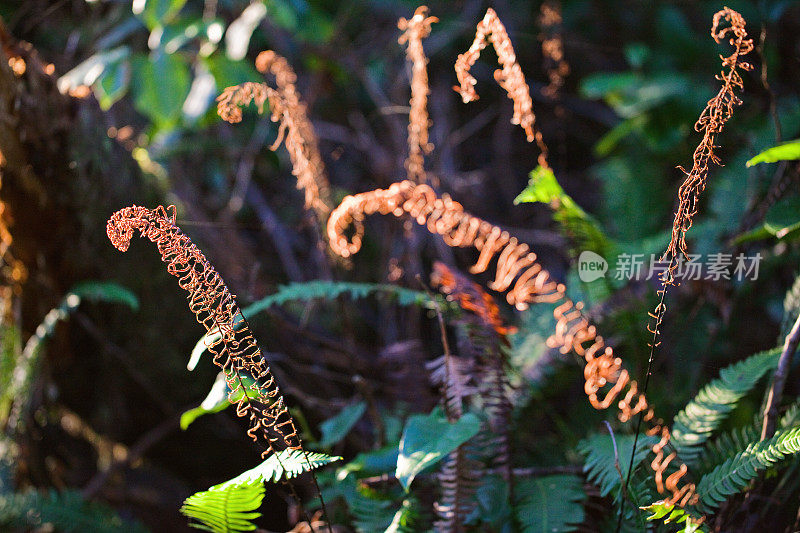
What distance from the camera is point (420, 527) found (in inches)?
52.7

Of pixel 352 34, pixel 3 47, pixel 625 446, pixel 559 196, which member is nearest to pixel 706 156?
pixel 559 196

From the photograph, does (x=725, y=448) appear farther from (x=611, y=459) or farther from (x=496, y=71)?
(x=496, y=71)

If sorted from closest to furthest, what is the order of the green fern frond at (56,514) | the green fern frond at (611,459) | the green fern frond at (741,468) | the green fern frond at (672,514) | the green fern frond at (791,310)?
the green fern frond at (672,514), the green fern frond at (741,468), the green fern frond at (611,459), the green fern frond at (791,310), the green fern frond at (56,514)

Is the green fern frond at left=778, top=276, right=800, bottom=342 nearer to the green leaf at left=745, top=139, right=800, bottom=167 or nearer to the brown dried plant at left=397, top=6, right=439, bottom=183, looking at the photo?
the green leaf at left=745, top=139, right=800, bottom=167

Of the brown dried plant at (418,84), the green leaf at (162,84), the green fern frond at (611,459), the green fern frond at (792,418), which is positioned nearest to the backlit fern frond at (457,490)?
the green fern frond at (611,459)

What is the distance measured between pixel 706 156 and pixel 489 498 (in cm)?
85

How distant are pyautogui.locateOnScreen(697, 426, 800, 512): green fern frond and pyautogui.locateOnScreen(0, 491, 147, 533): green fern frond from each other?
1.41 m

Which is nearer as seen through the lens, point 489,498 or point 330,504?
point 489,498

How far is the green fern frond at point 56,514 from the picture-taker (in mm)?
1577

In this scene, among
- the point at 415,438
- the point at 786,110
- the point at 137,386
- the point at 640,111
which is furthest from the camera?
the point at 640,111

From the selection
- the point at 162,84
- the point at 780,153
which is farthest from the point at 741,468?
the point at 162,84

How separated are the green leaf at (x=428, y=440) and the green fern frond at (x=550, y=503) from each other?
239 mm

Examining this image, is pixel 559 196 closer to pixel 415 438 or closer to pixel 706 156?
pixel 706 156

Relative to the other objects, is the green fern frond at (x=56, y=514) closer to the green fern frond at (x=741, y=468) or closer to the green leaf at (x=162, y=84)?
the green leaf at (x=162, y=84)
